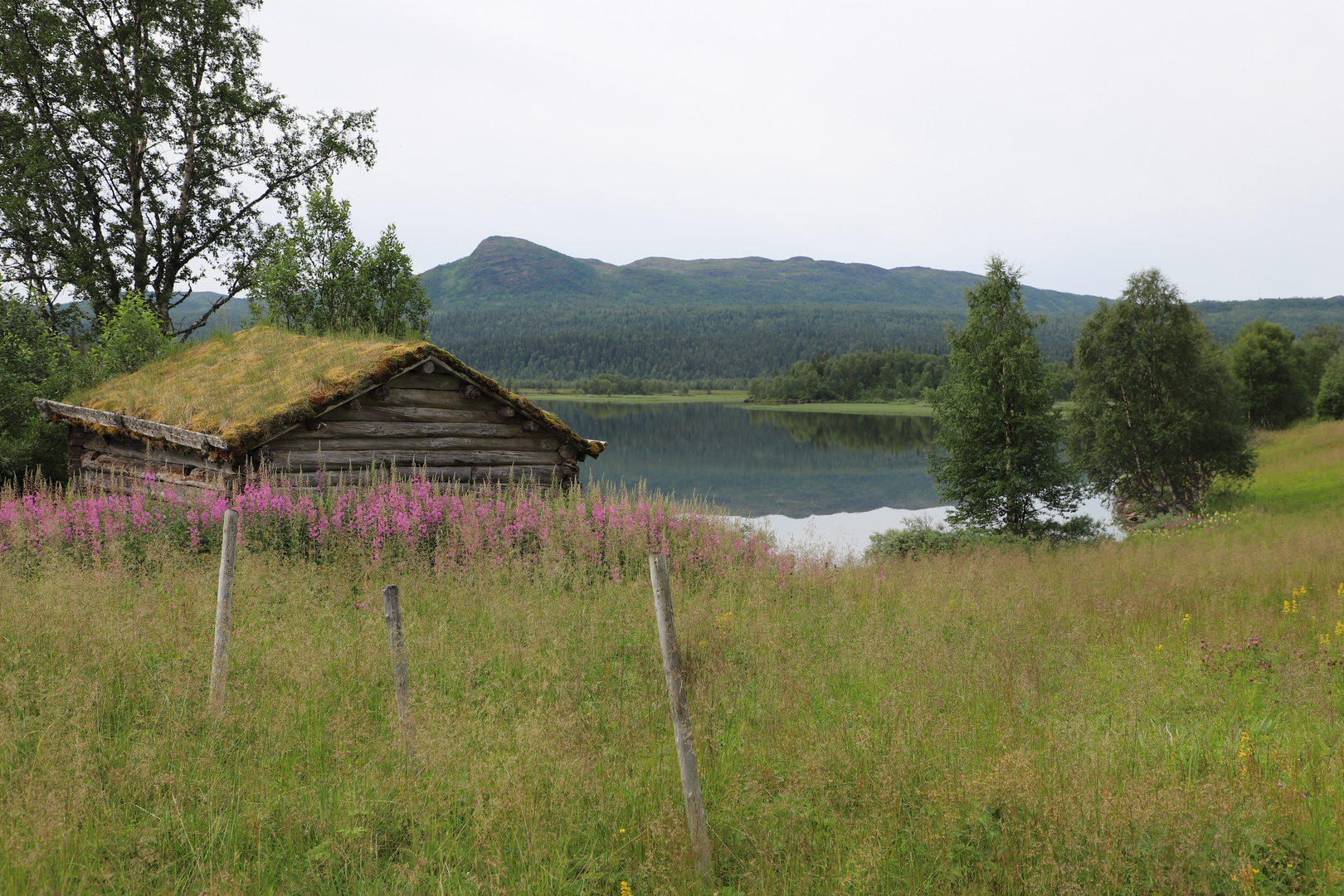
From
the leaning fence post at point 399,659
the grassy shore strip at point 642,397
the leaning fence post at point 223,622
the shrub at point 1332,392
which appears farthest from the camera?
the grassy shore strip at point 642,397

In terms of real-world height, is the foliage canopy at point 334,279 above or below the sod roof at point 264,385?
above

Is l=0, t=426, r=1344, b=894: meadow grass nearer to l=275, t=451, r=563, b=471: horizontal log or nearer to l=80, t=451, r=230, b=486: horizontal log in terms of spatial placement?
l=80, t=451, r=230, b=486: horizontal log

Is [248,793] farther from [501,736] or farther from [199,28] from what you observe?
[199,28]

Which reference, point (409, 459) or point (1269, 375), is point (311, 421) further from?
point (1269, 375)

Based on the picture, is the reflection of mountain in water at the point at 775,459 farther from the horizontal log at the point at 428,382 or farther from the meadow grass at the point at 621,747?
the meadow grass at the point at 621,747

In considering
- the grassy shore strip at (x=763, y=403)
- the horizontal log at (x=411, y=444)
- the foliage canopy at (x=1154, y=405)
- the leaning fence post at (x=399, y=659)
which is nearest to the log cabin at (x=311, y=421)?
the horizontal log at (x=411, y=444)

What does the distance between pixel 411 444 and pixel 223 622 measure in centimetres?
794

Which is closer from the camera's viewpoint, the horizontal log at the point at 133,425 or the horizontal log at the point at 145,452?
the horizontal log at the point at 133,425

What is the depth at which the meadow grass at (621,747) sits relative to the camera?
3.11 m

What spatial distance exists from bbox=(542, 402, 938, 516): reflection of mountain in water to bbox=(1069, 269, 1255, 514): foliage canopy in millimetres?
7698

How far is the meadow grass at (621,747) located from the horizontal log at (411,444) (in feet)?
11.5

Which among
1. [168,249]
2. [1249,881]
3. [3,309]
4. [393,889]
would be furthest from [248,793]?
[168,249]

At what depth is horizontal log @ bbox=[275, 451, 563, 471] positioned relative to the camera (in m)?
11.0

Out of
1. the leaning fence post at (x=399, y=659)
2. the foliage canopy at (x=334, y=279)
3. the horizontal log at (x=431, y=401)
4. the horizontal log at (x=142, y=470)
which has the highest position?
the foliage canopy at (x=334, y=279)
